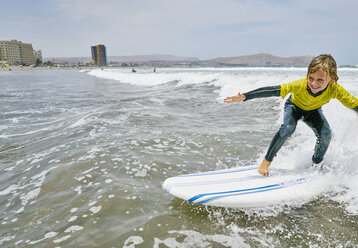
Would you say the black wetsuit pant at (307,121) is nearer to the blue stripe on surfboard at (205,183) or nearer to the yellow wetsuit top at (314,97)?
the yellow wetsuit top at (314,97)

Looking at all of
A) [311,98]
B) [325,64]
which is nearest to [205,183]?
[311,98]

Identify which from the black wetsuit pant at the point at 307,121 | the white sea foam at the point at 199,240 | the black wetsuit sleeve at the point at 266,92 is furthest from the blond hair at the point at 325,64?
the white sea foam at the point at 199,240

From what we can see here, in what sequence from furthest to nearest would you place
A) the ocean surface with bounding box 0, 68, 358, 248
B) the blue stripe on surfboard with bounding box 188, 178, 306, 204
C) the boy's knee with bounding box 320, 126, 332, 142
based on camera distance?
the boy's knee with bounding box 320, 126, 332, 142
the blue stripe on surfboard with bounding box 188, 178, 306, 204
the ocean surface with bounding box 0, 68, 358, 248

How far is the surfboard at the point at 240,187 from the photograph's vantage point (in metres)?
3.20

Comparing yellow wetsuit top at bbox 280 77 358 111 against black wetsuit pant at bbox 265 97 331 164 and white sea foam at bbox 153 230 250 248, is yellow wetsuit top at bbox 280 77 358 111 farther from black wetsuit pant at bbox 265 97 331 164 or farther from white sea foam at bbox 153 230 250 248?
white sea foam at bbox 153 230 250 248

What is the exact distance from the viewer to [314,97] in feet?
11.8

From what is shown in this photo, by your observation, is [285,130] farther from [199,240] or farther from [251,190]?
[199,240]

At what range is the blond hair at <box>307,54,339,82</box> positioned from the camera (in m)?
3.22

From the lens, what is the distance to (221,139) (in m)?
6.44

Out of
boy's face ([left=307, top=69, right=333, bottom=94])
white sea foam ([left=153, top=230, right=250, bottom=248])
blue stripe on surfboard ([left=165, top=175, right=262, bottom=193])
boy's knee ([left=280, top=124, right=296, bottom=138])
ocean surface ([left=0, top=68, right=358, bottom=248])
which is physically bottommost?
white sea foam ([left=153, top=230, right=250, bottom=248])

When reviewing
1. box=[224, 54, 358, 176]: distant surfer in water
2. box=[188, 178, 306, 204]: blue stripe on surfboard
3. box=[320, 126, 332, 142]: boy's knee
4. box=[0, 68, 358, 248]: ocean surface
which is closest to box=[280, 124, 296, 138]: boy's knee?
box=[224, 54, 358, 176]: distant surfer in water

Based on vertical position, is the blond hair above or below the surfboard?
above

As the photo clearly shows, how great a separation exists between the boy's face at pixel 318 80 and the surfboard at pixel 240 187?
1499 mm

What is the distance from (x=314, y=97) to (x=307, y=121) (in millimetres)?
604
